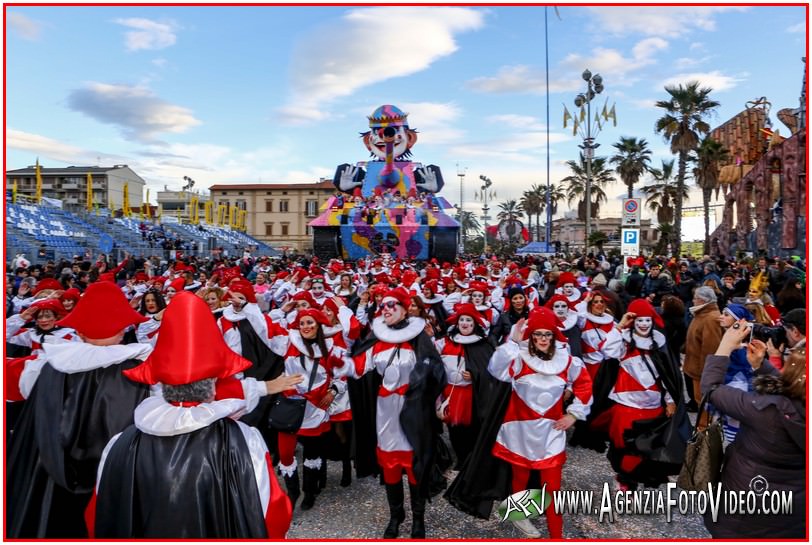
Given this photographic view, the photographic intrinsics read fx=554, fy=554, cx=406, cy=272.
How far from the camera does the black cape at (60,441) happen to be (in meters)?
2.97

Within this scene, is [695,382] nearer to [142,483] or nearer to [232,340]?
[232,340]

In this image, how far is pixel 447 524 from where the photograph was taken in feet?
14.8

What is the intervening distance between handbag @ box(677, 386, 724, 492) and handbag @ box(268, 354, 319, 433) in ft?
9.50

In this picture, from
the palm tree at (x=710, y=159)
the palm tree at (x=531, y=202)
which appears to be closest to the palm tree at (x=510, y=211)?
the palm tree at (x=531, y=202)

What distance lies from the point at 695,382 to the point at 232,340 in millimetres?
5524

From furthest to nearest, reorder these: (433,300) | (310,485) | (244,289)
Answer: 1. (433,300)
2. (244,289)
3. (310,485)

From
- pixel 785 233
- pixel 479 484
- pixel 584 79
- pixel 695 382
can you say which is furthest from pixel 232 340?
pixel 785 233

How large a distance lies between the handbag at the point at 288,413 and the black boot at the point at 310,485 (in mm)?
516

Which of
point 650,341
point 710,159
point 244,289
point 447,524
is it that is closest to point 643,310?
point 650,341

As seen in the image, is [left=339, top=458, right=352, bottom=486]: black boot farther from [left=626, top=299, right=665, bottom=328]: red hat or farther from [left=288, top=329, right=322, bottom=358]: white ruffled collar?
[left=626, top=299, right=665, bottom=328]: red hat

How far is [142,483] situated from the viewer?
7.68 feet

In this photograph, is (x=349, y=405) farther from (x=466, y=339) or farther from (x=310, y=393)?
(x=466, y=339)

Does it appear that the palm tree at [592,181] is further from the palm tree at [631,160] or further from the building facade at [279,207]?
the building facade at [279,207]

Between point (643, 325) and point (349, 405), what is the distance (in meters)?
2.72
